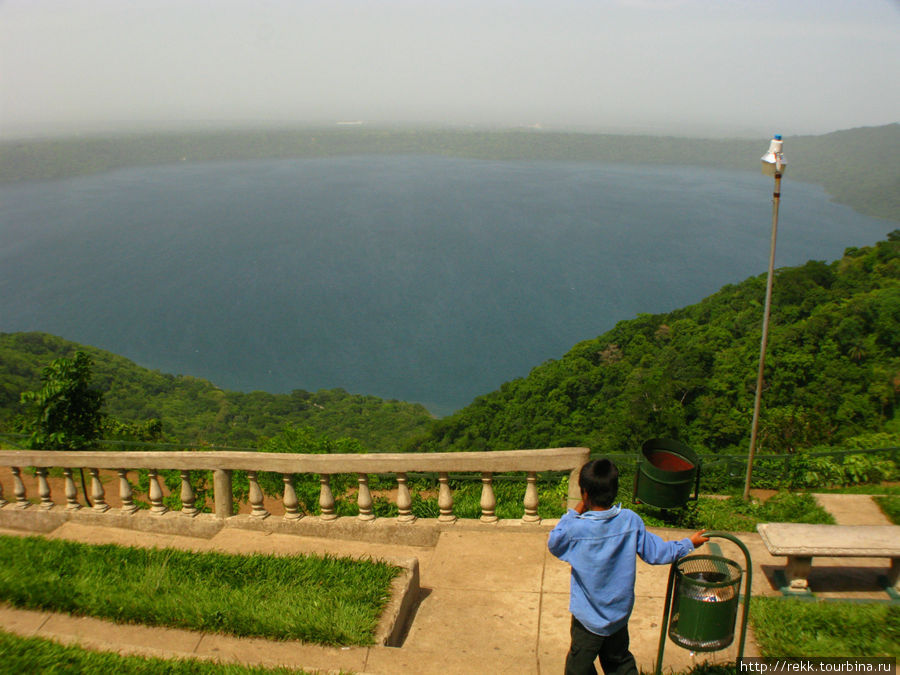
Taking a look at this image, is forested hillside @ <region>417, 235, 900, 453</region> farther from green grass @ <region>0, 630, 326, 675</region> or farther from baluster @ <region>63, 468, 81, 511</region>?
green grass @ <region>0, 630, 326, 675</region>

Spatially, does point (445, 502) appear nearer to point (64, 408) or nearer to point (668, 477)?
point (668, 477)

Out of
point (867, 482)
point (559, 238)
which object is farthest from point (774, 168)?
point (559, 238)

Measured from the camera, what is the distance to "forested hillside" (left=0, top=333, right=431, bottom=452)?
63281 mm

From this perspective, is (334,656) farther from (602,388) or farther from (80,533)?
(602,388)

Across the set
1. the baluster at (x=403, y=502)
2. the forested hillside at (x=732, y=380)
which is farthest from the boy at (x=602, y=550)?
the forested hillside at (x=732, y=380)

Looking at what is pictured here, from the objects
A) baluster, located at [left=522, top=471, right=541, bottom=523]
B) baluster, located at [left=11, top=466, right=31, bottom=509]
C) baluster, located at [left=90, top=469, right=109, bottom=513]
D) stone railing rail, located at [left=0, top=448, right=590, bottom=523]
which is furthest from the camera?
baluster, located at [left=11, top=466, right=31, bottom=509]

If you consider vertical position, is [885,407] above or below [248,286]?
above

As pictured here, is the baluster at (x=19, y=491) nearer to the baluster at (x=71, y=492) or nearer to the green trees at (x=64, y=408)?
the baluster at (x=71, y=492)

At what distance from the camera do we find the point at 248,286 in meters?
138

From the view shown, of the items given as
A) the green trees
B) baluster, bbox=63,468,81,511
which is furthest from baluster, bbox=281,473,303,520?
the green trees

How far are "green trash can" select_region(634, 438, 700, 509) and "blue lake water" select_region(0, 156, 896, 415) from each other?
9466 centimetres

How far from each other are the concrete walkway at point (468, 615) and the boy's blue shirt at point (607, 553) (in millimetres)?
1113

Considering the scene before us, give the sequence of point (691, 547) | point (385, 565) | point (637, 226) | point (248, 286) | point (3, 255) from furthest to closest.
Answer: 1. point (637, 226)
2. point (3, 255)
3. point (248, 286)
4. point (385, 565)
5. point (691, 547)

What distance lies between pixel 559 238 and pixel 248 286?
238 feet
